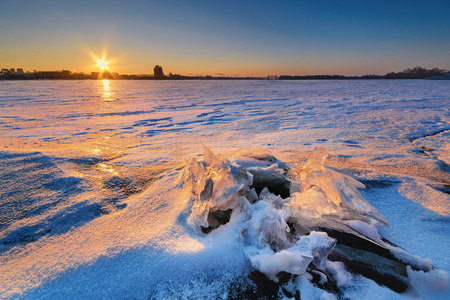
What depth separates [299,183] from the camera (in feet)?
5.39

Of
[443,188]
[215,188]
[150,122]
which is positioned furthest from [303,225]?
[150,122]

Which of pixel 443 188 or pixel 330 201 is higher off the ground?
pixel 330 201

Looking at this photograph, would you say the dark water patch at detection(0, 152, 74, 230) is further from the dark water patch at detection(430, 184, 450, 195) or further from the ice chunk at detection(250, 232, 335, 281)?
the dark water patch at detection(430, 184, 450, 195)

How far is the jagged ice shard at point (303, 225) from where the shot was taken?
0.98 metres

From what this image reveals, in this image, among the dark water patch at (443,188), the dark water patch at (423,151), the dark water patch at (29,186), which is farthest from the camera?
the dark water patch at (423,151)

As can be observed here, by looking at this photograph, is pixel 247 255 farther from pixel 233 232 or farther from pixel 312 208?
pixel 312 208

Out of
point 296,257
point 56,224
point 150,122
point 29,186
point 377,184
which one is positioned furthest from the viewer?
point 150,122

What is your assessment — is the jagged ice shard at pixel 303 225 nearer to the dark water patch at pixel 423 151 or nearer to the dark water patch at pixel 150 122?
the dark water patch at pixel 423 151

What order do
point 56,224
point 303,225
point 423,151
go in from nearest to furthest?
point 303,225 < point 56,224 < point 423,151

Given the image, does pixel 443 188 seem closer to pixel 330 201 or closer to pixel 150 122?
pixel 330 201

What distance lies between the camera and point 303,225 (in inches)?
49.4

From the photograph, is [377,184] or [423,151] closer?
[377,184]

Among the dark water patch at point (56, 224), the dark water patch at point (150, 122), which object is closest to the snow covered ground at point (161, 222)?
the dark water patch at point (56, 224)

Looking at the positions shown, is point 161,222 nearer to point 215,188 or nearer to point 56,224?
point 215,188
